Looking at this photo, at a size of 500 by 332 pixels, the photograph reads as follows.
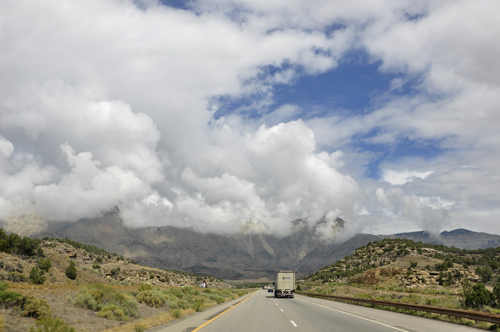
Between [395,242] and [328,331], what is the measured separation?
282ft

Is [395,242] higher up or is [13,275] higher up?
[395,242]

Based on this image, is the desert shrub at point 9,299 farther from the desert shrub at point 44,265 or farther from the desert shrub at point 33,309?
the desert shrub at point 44,265

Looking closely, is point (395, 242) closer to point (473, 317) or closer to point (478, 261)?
point (478, 261)

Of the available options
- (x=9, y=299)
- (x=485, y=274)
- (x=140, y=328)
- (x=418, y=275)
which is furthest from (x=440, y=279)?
(x=9, y=299)

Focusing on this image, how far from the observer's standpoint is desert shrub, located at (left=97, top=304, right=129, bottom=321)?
15.0 meters

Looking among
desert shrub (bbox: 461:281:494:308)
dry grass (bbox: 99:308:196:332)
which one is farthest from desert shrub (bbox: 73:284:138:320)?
desert shrub (bbox: 461:281:494:308)

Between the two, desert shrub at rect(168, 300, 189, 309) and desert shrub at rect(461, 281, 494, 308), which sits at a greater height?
desert shrub at rect(461, 281, 494, 308)

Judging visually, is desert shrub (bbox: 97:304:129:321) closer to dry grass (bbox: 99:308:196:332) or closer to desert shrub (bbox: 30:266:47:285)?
dry grass (bbox: 99:308:196:332)

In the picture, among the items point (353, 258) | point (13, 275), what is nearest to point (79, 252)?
point (13, 275)

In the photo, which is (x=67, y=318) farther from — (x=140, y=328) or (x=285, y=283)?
(x=285, y=283)

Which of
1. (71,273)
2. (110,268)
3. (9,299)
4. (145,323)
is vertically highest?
(9,299)

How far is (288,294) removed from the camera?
44.8 meters

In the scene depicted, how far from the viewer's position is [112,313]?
15.4m

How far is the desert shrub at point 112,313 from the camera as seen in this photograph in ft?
49.3
